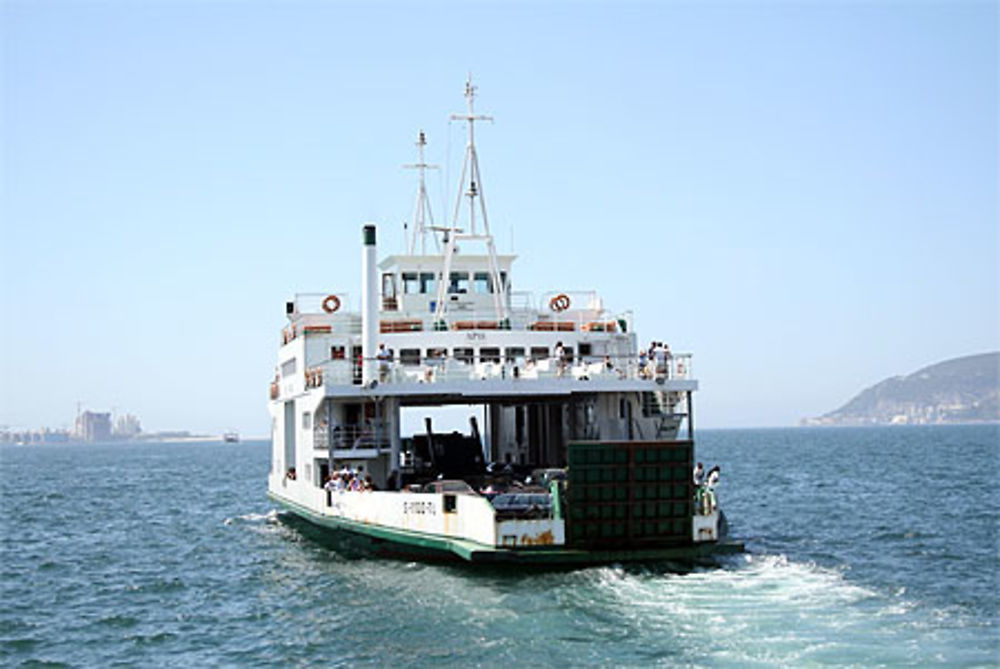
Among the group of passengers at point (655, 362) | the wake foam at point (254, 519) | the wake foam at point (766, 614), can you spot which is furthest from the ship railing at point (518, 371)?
the wake foam at point (254, 519)

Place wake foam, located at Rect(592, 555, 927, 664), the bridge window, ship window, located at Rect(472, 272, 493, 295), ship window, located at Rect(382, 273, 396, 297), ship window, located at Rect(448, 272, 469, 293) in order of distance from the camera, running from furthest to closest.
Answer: ship window, located at Rect(382, 273, 396, 297) < ship window, located at Rect(472, 272, 493, 295) < ship window, located at Rect(448, 272, 469, 293) < the bridge window < wake foam, located at Rect(592, 555, 927, 664)

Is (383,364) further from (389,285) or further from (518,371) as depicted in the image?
(389,285)

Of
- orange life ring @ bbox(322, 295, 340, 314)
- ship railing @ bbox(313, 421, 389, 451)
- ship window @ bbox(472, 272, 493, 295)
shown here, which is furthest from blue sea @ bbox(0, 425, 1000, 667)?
ship window @ bbox(472, 272, 493, 295)

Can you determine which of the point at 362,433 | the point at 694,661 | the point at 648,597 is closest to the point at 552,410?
the point at 362,433

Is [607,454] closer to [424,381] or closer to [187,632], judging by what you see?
[424,381]

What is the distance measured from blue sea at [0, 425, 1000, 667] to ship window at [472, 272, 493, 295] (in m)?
8.70

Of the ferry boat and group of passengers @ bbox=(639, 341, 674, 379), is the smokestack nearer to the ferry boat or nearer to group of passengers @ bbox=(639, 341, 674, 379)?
the ferry boat

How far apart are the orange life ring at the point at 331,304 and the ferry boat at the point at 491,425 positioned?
4 centimetres

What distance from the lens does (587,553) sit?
22703 mm

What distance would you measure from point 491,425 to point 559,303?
8.48 meters

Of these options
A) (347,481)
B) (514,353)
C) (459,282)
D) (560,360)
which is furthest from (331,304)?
(560,360)

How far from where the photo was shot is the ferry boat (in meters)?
23.0

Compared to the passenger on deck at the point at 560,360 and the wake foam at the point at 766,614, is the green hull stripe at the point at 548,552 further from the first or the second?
the passenger on deck at the point at 560,360

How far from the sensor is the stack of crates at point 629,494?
22875 millimetres
